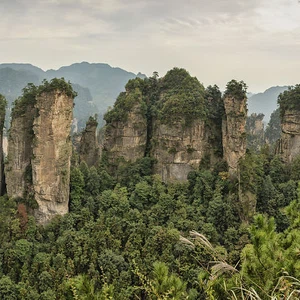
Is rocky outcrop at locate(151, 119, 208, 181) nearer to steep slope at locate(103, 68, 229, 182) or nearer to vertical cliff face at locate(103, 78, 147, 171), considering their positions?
steep slope at locate(103, 68, 229, 182)

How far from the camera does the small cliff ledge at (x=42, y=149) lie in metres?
20.0

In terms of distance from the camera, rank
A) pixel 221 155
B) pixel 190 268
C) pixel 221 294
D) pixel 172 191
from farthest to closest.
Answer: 1. pixel 221 155
2. pixel 172 191
3. pixel 190 268
4. pixel 221 294

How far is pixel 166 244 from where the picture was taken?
60.5 feet

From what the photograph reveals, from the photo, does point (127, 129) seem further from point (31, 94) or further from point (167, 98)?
point (31, 94)

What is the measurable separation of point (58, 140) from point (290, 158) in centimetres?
1575

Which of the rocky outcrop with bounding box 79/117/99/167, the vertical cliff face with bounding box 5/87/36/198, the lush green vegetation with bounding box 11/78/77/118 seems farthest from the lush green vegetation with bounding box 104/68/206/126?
the vertical cliff face with bounding box 5/87/36/198

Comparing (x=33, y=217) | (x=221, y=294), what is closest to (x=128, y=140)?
(x=33, y=217)

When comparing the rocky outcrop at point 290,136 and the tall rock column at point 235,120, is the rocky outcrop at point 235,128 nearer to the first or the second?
the tall rock column at point 235,120

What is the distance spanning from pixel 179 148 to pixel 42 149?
918 cm

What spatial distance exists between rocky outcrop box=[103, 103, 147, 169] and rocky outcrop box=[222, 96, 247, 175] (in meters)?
6.11

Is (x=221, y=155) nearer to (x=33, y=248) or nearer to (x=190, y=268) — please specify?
(x=190, y=268)

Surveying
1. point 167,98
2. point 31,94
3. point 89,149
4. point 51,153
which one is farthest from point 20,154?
point 167,98

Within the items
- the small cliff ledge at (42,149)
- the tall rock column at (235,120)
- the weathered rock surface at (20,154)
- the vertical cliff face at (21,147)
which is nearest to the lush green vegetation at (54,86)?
the small cliff ledge at (42,149)

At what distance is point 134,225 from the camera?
20.0 metres
